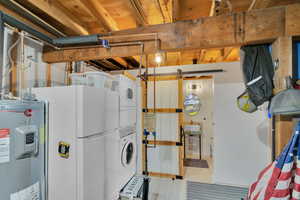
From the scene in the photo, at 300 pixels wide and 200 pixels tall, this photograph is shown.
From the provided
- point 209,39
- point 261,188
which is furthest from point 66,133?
point 261,188

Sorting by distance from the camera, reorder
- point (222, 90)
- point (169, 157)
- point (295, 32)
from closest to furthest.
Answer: point (295, 32) → point (222, 90) → point (169, 157)

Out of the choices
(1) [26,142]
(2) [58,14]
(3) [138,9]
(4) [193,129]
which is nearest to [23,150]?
(1) [26,142]

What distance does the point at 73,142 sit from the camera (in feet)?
5.24

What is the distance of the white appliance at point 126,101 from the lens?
2.29m

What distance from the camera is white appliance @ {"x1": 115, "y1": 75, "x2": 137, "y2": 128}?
2287 mm

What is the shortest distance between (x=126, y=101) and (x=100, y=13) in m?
1.32

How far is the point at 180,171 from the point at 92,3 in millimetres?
3296

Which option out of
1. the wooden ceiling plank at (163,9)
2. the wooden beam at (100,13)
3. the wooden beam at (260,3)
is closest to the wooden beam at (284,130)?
the wooden beam at (260,3)

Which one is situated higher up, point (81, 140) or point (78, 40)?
point (78, 40)

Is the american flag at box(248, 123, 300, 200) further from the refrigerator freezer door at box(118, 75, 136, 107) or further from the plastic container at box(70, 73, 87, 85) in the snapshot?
the plastic container at box(70, 73, 87, 85)

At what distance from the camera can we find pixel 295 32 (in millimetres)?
1410

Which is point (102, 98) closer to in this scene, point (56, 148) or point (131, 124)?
point (56, 148)

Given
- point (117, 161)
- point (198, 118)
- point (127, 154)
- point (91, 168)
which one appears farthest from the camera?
point (198, 118)

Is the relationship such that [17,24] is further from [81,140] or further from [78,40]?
[81,140]
